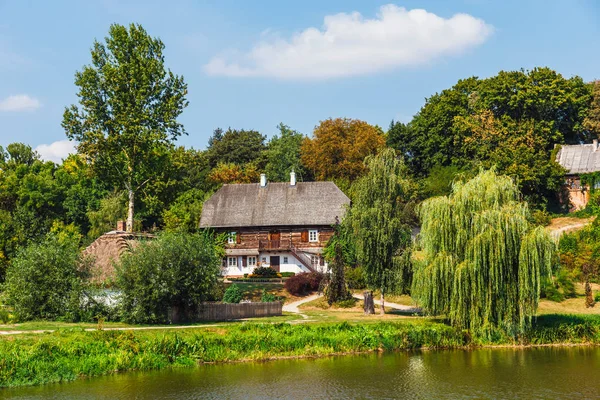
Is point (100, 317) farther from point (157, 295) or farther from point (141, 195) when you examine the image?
point (141, 195)

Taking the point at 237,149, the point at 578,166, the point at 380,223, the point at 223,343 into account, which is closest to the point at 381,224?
the point at 380,223

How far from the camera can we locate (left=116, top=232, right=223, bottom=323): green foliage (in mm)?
35500

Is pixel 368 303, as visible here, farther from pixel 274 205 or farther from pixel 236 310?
pixel 274 205

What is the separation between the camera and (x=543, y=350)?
32000mm

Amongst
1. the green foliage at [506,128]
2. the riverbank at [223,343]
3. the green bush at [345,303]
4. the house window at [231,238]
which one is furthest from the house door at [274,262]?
the riverbank at [223,343]

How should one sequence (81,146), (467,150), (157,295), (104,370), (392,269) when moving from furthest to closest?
(467,150)
(81,146)
(392,269)
(157,295)
(104,370)

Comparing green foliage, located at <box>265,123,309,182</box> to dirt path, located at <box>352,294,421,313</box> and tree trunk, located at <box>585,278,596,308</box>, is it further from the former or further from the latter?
tree trunk, located at <box>585,278,596,308</box>

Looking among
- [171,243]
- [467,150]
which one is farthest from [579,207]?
[171,243]

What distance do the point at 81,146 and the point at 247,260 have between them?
18325 mm

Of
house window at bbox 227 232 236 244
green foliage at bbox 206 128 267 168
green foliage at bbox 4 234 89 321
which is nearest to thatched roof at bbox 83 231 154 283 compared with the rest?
green foliage at bbox 4 234 89 321

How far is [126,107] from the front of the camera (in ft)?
167

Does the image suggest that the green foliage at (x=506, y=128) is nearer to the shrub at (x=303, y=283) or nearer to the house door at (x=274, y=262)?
the house door at (x=274, y=262)

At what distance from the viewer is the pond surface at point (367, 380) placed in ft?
79.0

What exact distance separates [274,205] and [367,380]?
39.0 m
